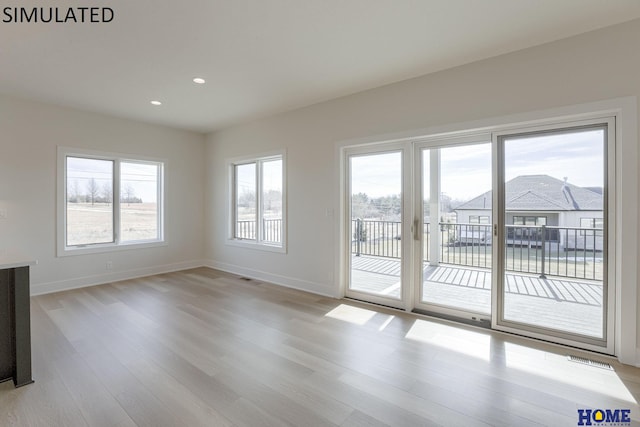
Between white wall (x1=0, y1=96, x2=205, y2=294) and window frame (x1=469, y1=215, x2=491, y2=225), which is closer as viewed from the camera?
window frame (x1=469, y1=215, x2=491, y2=225)

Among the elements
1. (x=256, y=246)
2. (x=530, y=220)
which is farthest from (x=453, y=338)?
(x=256, y=246)

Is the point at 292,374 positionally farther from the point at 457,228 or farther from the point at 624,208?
the point at 624,208

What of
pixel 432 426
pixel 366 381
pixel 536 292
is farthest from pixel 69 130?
pixel 536 292

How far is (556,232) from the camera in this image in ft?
9.59

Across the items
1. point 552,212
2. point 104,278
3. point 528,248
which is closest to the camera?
point 552,212

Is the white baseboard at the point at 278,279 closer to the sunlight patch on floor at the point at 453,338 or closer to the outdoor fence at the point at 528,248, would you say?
the outdoor fence at the point at 528,248

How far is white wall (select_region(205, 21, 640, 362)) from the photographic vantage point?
2543 mm

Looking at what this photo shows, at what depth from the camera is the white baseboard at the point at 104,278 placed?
4395 millimetres

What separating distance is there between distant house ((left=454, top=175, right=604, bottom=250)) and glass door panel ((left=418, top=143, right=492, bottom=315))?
Answer: 15 cm

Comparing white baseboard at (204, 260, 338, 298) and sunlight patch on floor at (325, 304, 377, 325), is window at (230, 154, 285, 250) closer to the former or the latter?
white baseboard at (204, 260, 338, 298)

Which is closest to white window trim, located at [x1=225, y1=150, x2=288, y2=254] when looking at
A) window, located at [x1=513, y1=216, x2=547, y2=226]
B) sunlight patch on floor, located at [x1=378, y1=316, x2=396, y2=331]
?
sunlight patch on floor, located at [x1=378, y1=316, x2=396, y2=331]

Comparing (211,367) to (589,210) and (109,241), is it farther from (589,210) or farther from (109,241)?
(109,241)

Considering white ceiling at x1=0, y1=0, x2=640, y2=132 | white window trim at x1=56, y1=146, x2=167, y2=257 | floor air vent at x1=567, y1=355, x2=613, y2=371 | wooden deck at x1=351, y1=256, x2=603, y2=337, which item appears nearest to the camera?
white ceiling at x1=0, y1=0, x2=640, y2=132

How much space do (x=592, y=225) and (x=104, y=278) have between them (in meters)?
6.44
